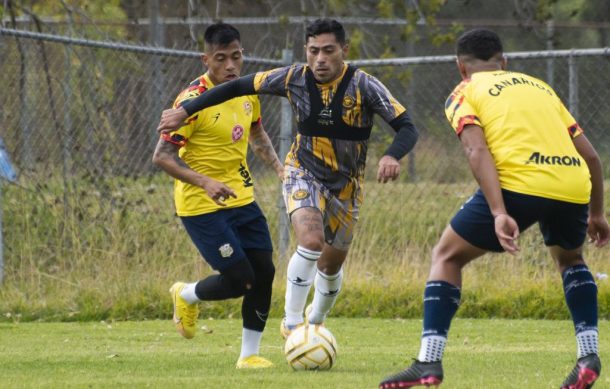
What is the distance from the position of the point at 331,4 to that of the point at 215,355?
7.20 m

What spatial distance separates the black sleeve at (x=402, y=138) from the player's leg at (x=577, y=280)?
46.2 inches

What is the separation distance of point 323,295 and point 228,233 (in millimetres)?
709

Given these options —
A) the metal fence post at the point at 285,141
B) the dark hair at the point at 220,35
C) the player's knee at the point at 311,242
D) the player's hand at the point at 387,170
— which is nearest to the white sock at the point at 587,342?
the player's hand at the point at 387,170

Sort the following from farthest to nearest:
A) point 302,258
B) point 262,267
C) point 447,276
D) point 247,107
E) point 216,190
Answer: point 247,107 < point 262,267 < point 302,258 < point 216,190 < point 447,276

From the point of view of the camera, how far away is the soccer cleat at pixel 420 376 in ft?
17.9

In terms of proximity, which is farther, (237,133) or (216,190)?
(237,133)

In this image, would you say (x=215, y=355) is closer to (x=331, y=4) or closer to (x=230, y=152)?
(x=230, y=152)

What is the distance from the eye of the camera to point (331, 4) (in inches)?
564

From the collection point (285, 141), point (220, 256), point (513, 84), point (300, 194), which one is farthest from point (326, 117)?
point (285, 141)

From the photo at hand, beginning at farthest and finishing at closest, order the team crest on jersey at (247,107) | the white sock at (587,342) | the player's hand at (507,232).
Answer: the team crest on jersey at (247,107) → the white sock at (587,342) → the player's hand at (507,232)

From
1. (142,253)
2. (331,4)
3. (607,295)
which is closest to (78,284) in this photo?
(142,253)

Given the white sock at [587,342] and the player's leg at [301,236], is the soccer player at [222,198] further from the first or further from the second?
the white sock at [587,342]

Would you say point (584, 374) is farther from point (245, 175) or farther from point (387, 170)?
point (245, 175)

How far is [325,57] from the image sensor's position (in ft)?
23.8
